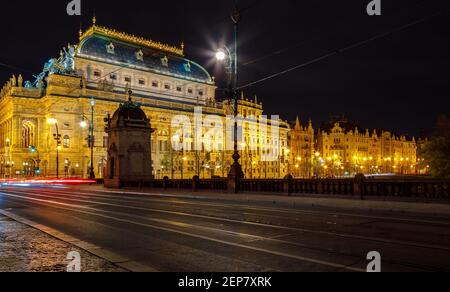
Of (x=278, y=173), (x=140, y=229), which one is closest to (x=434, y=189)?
(x=140, y=229)

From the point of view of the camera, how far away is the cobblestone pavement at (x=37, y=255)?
7.38m

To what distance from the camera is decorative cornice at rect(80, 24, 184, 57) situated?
312 feet

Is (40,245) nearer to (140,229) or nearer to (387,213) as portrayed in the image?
(140,229)

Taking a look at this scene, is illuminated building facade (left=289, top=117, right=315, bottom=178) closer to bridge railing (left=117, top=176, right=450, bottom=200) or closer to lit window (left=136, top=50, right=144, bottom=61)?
lit window (left=136, top=50, right=144, bottom=61)

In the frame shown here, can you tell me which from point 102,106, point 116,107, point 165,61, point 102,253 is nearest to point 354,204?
point 102,253

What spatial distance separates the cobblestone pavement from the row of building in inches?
1760

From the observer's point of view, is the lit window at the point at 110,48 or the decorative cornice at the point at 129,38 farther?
the decorative cornice at the point at 129,38

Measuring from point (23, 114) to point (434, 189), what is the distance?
80114mm

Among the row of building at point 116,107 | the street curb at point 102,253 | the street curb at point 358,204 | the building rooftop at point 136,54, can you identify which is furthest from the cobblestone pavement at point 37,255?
the building rooftop at point 136,54

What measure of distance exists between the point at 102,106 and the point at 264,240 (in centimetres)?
8063

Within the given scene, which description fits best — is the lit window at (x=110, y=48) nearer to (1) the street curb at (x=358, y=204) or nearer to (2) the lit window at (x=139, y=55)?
(2) the lit window at (x=139, y=55)

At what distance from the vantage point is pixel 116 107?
88125 mm

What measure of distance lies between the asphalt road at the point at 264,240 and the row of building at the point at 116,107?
42.9 m
